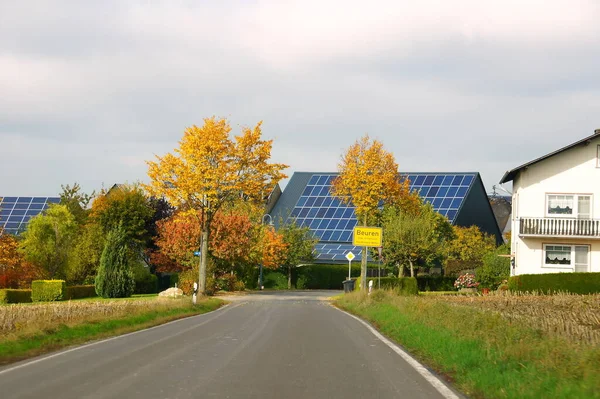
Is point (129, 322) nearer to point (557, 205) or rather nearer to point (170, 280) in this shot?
point (557, 205)

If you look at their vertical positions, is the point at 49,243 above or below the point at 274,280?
above

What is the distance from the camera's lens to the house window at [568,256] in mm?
43094

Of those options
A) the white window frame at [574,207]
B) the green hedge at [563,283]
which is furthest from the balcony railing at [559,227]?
the green hedge at [563,283]

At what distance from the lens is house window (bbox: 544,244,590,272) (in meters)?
43.1

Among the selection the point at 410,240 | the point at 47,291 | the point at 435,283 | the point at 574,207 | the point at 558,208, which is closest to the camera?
the point at 574,207

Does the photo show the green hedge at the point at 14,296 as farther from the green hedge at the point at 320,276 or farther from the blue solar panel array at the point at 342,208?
the blue solar panel array at the point at 342,208

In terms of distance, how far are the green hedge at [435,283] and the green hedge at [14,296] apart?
28.4 m

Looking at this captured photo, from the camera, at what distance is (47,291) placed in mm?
46188

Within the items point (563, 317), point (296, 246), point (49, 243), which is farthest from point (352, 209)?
point (563, 317)

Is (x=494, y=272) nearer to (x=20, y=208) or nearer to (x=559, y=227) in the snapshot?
(x=559, y=227)

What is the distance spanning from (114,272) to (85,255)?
774cm

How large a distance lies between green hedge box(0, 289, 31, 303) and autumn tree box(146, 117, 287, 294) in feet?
33.5

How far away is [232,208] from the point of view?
66.1m

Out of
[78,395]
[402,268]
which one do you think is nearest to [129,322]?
[78,395]
